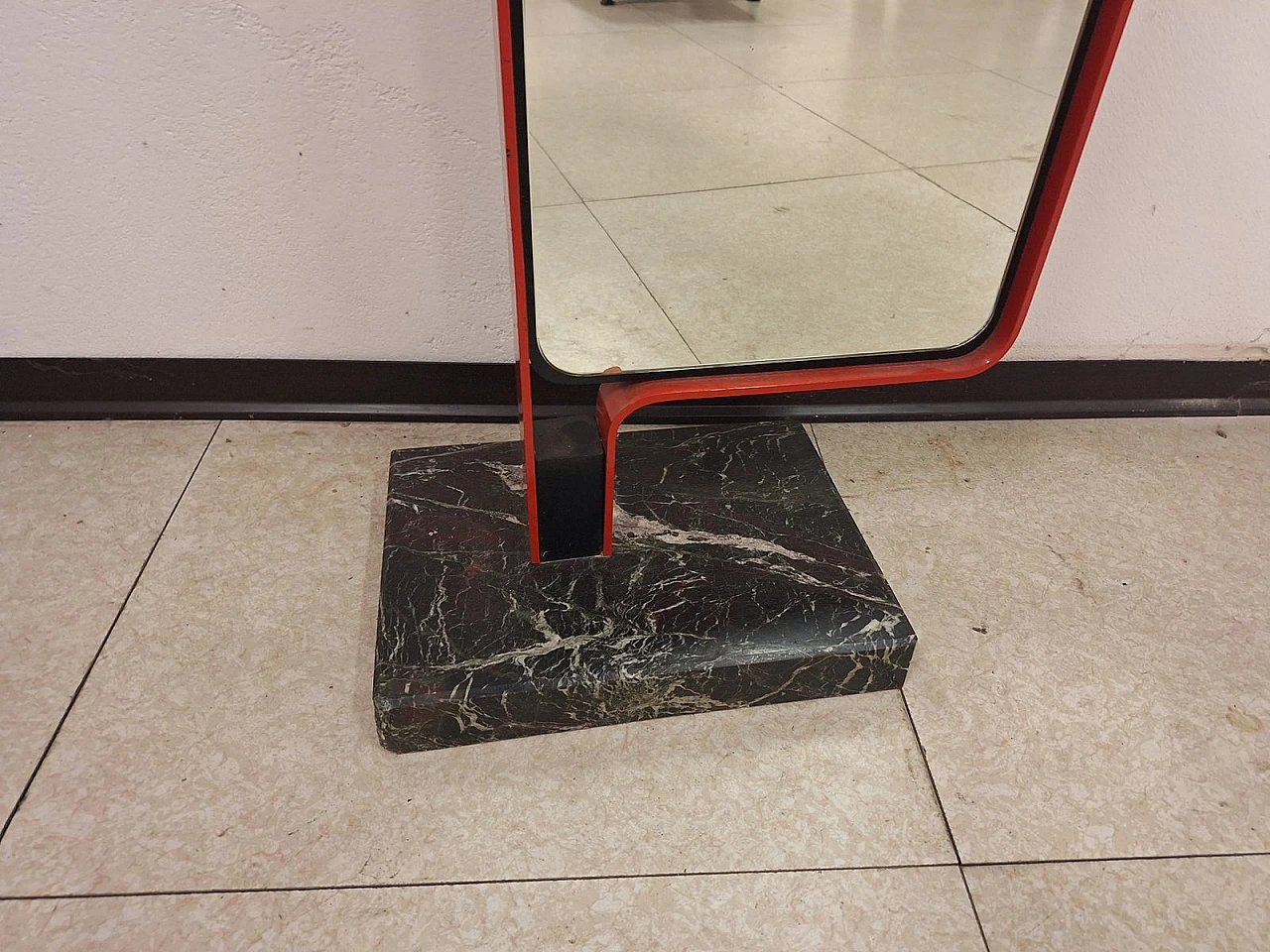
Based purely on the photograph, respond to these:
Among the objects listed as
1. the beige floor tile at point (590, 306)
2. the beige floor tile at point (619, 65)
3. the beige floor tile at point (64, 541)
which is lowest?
the beige floor tile at point (64, 541)

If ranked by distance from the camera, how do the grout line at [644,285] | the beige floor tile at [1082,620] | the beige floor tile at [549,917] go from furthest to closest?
the grout line at [644,285], the beige floor tile at [1082,620], the beige floor tile at [549,917]

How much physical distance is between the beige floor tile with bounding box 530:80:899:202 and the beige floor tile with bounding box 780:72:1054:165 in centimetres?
2

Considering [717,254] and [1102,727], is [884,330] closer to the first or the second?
[717,254]

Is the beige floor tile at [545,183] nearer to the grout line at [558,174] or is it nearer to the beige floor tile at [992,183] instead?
the grout line at [558,174]

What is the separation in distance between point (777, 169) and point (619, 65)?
0.20 m

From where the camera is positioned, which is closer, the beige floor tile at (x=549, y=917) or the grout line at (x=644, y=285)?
the beige floor tile at (x=549, y=917)

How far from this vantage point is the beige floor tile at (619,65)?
2.53 feet

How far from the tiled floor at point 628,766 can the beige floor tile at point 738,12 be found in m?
0.55

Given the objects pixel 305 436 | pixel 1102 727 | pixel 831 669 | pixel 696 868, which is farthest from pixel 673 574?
pixel 305 436

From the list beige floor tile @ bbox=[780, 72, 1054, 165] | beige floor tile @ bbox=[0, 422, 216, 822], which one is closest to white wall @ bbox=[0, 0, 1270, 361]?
beige floor tile @ bbox=[0, 422, 216, 822]

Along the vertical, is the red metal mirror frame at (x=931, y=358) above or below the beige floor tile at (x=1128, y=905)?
above

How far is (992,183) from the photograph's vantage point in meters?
0.93

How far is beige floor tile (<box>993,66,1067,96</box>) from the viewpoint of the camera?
2.60 ft

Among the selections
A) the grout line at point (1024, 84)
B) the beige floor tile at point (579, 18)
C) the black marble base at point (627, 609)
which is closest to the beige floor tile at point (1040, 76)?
the grout line at point (1024, 84)
